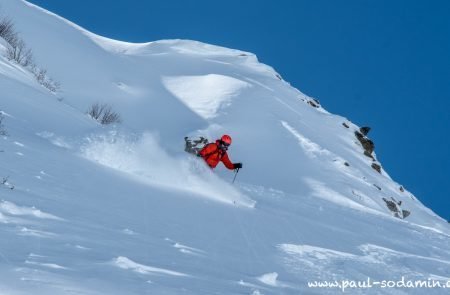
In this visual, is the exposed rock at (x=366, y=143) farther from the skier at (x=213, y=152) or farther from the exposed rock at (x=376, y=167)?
the skier at (x=213, y=152)

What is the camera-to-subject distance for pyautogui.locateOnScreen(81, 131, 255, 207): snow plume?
380 inches

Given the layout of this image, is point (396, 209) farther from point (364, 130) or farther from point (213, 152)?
point (213, 152)

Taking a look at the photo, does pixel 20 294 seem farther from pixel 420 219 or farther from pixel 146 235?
pixel 420 219

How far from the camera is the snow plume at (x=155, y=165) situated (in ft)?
31.6

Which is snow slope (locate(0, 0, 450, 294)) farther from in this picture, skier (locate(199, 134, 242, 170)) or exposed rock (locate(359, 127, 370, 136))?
exposed rock (locate(359, 127, 370, 136))

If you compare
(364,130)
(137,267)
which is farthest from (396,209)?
(137,267)

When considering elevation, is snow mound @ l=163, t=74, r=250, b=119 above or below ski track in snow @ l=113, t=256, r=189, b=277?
above

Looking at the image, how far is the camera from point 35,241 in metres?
3.83

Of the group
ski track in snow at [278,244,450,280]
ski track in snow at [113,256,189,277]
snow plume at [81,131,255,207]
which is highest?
snow plume at [81,131,255,207]

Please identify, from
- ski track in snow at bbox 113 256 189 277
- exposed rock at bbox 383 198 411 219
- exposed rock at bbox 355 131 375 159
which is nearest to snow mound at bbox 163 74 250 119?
exposed rock at bbox 355 131 375 159

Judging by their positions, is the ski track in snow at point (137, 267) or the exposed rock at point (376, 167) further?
the exposed rock at point (376, 167)

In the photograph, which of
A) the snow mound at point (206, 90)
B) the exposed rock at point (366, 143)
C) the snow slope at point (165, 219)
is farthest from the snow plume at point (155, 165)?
the exposed rock at point (366, 143)

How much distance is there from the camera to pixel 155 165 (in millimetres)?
10250

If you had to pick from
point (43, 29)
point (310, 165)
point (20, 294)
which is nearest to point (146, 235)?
point (20, 294)
